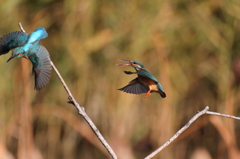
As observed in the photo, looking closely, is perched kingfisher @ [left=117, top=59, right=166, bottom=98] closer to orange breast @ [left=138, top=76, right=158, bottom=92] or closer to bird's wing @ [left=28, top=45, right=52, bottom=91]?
orange breast @ [left=138, top=76, right=158, bottom=92]

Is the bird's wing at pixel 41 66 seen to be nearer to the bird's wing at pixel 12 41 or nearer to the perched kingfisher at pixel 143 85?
the bird's wing at pixel 12 41

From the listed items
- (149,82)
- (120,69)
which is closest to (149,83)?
(149,82)

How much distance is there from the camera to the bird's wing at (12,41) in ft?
3.62

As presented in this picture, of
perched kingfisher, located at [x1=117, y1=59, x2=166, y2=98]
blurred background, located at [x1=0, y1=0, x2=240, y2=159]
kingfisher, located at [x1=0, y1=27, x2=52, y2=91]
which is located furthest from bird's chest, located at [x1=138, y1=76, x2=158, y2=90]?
blurred background, located at [x1=0, y1=0, x2=240, y2=159]

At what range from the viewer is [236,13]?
14.3ft

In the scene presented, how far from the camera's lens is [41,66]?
1.08m

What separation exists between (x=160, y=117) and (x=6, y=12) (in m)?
1.81

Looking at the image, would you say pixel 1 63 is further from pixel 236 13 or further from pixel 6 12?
pixel 236 13

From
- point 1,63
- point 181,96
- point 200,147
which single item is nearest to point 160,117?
point 181,96

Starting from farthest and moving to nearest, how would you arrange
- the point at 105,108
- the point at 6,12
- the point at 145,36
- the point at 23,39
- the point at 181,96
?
the point at 181,96 < the point at 105,108 < the point at 145,36 < the point at 6,12 < the point at 23,39

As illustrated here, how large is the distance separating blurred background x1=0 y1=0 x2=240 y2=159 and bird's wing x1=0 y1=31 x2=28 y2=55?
2374mm

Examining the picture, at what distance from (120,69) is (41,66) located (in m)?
3.36

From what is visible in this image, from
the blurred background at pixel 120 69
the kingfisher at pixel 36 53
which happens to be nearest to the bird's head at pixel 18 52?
the kingfisher at pixel 36 53

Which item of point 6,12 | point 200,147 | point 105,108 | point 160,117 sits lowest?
point 200,147
